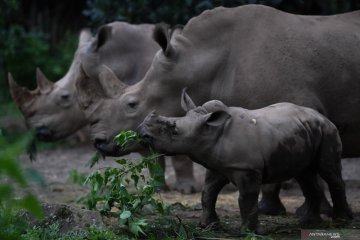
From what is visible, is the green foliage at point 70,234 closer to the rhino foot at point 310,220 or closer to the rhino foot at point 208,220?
the rhino foot at point 208,220

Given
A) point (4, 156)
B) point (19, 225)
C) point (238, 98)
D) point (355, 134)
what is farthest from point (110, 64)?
point (4, 156)

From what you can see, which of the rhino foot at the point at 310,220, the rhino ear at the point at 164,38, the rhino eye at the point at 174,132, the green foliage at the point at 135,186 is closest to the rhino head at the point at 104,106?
the rhino ear at the point at 164,38

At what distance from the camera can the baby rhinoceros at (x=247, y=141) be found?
15.2ft

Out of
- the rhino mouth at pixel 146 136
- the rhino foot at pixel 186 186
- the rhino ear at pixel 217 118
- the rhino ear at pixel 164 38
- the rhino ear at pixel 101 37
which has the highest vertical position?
the rhino ear at pixel 164 38

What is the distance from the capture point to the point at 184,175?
7734 mm

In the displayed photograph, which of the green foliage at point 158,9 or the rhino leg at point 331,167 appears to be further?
the green foliage at point 158,9

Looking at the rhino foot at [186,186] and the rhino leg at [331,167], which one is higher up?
the rhino leg at [331,167]

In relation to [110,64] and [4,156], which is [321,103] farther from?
[4,156]

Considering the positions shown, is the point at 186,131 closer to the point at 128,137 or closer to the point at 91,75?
the point at 128,137

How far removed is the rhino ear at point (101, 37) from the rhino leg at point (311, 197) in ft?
9.91

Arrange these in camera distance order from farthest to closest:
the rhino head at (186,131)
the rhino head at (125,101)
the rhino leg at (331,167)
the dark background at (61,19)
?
1. the dark background at (61,19)
2. the rhino head at (125,101)
3. the rhino leg at (331,167)
4. the rhino head at (186,131)

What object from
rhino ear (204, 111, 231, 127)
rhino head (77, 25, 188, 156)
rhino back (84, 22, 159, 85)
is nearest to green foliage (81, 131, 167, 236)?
rhino ear (204, 111, 231, 127)

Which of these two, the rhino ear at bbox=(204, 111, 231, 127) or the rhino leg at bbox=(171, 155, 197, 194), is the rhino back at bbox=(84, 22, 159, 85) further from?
the rhino ear at bbox=(204, 111, 231, 127)

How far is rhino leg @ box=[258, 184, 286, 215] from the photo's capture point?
5875 millimetres
